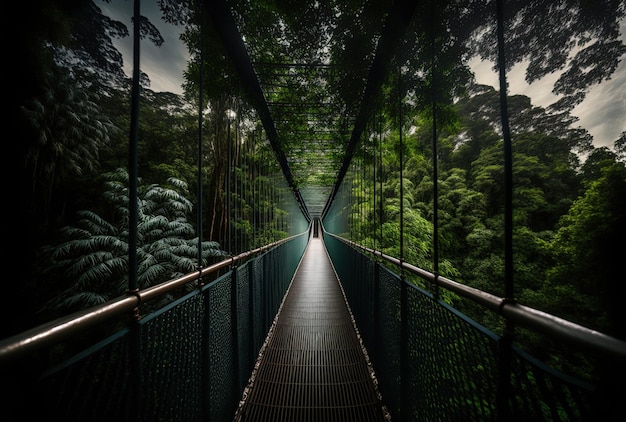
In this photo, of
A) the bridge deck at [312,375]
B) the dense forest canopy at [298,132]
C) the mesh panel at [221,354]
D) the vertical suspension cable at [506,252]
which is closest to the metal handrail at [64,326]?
the dense forest canopy at [298,132]

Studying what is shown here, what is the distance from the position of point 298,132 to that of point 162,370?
416 centimetres

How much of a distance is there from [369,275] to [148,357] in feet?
7.12

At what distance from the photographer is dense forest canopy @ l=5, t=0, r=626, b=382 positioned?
3.98 feet

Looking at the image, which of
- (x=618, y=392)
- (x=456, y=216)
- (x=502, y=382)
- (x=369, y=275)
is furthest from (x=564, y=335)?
(x=456, y=216)

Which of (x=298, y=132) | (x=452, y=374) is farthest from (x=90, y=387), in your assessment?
(x=298, y=132)

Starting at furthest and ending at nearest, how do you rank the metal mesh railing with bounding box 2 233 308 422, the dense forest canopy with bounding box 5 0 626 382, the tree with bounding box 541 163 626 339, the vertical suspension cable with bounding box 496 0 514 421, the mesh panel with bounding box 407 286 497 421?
the tree with bounding box 541 163 626 339 → the dense forest canopy with bounding box 5 0 626 382 → the mesh panel with bounding box 407 286 497 421 → the vertical suspension cable with bounding box 496 0 514 421 → the metal mesh railing with bounding box 2 233 308 422

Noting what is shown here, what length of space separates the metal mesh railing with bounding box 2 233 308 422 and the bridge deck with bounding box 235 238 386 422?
0.92ft

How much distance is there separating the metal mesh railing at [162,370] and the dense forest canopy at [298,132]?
0.37 m

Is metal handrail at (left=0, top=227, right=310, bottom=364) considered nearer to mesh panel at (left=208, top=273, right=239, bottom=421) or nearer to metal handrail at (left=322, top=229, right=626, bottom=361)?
mesh panel at (left=208, top=273, right=239, bottom=421)

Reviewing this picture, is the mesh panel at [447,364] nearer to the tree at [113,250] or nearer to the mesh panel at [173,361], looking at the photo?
the mesh panel at [173,361]

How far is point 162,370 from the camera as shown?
0.97m

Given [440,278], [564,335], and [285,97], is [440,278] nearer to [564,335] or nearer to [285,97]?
[564,335]

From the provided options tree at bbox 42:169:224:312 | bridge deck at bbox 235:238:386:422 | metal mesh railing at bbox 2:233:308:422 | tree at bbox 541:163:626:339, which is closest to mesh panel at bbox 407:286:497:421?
bridge deck at bbox 235:238:386:422

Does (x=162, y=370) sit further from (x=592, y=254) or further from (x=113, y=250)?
(x=592, y=254)
